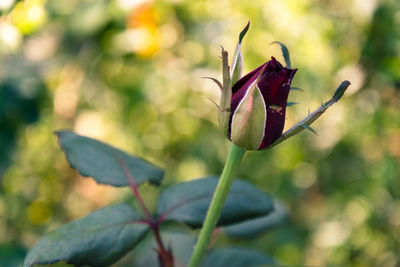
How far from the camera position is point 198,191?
0.51 meters

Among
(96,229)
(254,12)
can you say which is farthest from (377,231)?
(96,229)

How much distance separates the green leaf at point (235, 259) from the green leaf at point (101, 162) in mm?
128

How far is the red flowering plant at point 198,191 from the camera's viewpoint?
0.37 metres

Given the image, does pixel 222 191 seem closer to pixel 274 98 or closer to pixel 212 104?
pixel 274 98

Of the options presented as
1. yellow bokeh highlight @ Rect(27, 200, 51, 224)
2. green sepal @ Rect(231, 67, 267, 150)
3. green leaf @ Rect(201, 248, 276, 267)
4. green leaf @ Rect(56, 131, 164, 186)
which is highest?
green sepal @ Rect(231, 67, 267, 150)

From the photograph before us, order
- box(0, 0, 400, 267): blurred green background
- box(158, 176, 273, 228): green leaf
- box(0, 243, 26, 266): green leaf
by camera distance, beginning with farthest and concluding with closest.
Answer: box(0, 0, 400, 267): blurred green background
box(0, 243, 26, 266): green leaf
box(158, 176, 273, 228): green leaf

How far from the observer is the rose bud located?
365mm

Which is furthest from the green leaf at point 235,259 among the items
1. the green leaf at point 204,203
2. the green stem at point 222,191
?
the green stem at point 222,191

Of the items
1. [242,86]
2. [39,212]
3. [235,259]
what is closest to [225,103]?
[242,86]

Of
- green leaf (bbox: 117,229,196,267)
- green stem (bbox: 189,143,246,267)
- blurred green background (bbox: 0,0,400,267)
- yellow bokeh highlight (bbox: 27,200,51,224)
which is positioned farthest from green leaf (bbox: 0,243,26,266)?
yellow bokeh highlight (bbox: 27,200,51,224)

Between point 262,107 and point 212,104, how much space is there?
131 cm

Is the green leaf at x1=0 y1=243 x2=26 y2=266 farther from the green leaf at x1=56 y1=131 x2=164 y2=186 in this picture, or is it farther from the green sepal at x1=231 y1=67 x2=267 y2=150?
the green sepal at x1=231 y1=67 x2=267 y2=150

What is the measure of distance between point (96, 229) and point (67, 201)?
1.62 meters

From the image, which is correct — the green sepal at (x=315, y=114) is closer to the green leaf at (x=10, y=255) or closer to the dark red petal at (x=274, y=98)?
the dark red petal at (x=274, y=98)
